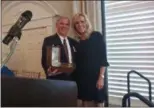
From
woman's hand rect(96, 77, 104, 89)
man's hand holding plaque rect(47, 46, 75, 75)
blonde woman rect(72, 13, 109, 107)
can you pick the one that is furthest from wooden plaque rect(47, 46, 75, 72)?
woman's hand rect(96, 77, 104, 89)

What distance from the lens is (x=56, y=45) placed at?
2.32 metres

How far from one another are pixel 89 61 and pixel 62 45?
43 centimetres

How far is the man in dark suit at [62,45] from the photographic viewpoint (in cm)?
214

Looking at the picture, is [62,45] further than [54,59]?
Yes

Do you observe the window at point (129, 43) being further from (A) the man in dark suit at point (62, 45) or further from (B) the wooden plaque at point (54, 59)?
(B) the wooden plaque at point (54, 59)

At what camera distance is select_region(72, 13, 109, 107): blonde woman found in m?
2.64

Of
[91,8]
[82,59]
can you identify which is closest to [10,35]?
[82,59]

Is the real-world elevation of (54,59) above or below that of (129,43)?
below

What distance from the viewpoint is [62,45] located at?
7.94 feet

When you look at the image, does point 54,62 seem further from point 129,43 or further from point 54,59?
point 129,43

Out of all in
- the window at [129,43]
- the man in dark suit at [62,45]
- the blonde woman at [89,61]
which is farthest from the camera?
the window at [129,43]

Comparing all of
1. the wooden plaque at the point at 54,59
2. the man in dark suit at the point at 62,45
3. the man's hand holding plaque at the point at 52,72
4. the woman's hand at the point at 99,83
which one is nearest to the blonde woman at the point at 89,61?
the woman's hand at the point at 99,83

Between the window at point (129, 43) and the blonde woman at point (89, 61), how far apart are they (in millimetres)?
549

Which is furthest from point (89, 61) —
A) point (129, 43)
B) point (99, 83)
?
point (129, 43)
